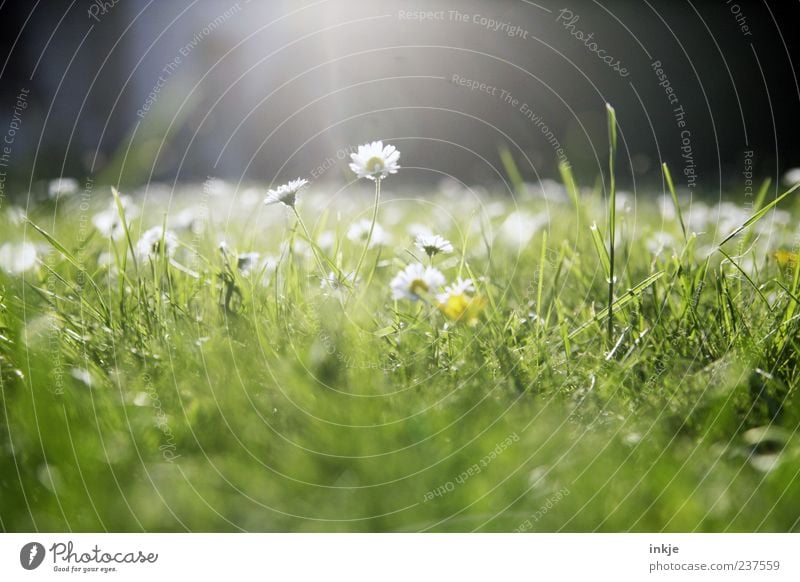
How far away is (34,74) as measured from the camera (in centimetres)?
70

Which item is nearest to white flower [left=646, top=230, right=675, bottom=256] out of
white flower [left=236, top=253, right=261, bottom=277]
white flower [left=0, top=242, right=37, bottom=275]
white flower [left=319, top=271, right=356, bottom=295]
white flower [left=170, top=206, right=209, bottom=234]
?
white flower [left=319, top=271, right=356, bottom=295]

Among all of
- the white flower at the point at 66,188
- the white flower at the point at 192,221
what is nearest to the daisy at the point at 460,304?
the white flower at the point at 192,221

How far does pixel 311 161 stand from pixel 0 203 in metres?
0.34

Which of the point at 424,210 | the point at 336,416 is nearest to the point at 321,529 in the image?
the point at 336,416

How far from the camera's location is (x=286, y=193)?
694 millimetres

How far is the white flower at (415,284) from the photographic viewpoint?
0.67 meters

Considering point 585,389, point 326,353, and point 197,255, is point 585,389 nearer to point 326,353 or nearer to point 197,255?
point 326,353

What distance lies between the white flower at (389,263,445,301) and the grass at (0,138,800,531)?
24 mm

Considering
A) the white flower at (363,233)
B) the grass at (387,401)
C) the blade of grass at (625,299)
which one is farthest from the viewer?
the white flower at (363,233)

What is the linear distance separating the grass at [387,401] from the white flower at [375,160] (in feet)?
0.33

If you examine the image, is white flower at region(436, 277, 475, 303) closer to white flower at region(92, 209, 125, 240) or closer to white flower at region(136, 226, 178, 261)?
white flower at region(136, 226, 178, 261)

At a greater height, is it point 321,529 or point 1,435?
point 1,435

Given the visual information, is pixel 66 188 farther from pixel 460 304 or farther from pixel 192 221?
pixel 460 304

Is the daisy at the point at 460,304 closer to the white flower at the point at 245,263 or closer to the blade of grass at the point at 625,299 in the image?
the blade of grass at the point at 625,299
